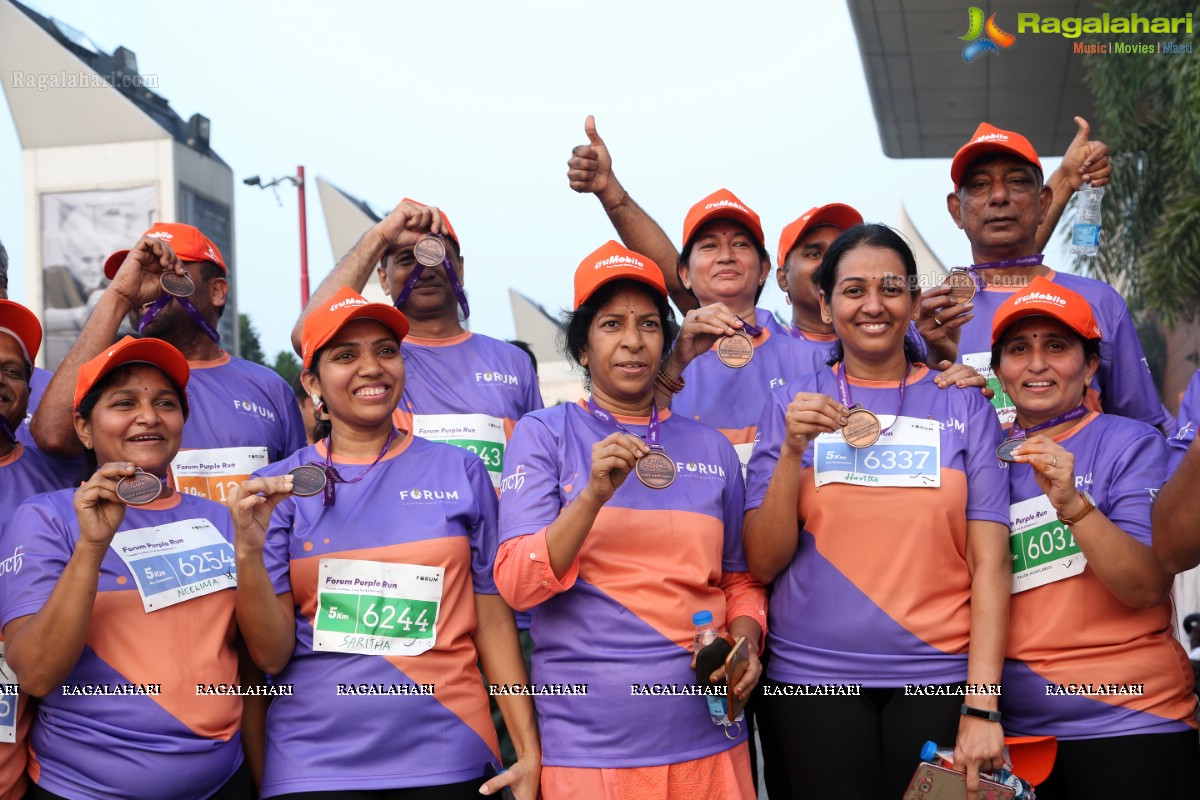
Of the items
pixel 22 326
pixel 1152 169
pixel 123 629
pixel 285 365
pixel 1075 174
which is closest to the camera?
pixel 123 629

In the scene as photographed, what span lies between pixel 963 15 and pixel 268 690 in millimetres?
16512

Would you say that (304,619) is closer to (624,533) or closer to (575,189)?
(624,533)

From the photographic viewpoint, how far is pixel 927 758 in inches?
128

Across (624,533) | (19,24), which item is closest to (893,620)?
(624,533)

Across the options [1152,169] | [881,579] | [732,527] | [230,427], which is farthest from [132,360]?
[1152,169]

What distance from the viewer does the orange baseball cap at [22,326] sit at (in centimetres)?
395

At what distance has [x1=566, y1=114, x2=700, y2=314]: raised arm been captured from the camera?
4.72 meters

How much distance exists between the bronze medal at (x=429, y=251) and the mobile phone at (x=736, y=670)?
6.19 ft

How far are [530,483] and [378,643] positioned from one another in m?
0.62

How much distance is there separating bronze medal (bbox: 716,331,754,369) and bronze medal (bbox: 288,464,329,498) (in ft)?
4.70

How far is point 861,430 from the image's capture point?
348cm

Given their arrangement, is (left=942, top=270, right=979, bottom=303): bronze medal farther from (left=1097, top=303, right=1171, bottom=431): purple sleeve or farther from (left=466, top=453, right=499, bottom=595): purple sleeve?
(left=466, top=453, right=499, bottom=595): purple sleeve

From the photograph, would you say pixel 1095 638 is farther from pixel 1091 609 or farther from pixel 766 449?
pixel 766 449

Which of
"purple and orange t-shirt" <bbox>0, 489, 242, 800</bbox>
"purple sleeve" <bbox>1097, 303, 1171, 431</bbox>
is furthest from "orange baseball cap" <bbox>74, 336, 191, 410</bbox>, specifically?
"purple sleeve" <bbox>1097, 303, 1171, 431</bbox>
